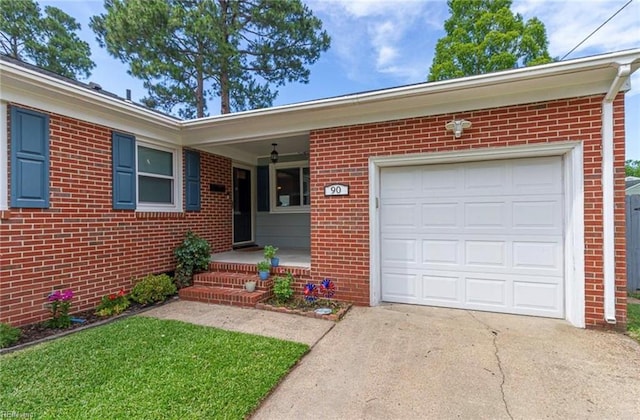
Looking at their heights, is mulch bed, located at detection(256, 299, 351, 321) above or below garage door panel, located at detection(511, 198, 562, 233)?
below

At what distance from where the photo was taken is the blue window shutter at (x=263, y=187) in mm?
8016

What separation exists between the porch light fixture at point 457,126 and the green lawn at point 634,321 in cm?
302

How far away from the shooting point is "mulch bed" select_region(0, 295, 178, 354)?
10.8 ft

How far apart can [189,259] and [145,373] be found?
3.03 meters

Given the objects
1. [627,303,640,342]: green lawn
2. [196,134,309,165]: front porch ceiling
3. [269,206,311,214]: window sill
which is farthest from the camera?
[269,206,311,214]: window sill

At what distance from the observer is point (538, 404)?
223 centimetres

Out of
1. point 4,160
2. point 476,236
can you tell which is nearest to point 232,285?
point 4,160

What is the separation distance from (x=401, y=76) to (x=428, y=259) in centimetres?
1068

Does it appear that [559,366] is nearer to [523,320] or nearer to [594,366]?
[594,366]

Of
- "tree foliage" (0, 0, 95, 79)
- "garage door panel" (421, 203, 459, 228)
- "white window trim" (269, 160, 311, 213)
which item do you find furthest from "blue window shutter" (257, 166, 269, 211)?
"tree foliage" (0, 0, 95, 79)

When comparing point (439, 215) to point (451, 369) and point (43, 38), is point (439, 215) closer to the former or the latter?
point (451, 369)

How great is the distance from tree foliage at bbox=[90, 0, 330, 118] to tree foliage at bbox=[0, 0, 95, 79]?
4.15 meters

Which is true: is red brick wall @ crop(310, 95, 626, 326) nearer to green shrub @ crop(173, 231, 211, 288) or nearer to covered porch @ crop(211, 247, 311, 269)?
covered porch @ crop(211, 247, 311, 269)

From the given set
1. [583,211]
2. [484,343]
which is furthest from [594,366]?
[583,211]
